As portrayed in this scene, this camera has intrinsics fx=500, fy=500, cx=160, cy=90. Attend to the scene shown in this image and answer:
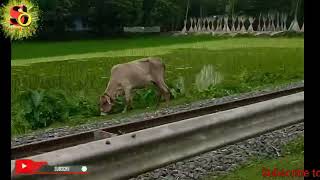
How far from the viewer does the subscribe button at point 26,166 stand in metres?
2.69

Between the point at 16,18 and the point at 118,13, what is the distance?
120 inches

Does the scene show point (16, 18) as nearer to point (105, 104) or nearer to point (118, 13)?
point (118, 13)

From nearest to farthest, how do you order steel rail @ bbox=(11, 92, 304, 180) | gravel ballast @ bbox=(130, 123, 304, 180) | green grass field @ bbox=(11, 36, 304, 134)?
steel rail @ bbox=(11, 92, 304, 180)
gravel ballast @ bbox=(130, 123, 304, 180)
green grass field @ bbox=(11, 36, 304, 134)

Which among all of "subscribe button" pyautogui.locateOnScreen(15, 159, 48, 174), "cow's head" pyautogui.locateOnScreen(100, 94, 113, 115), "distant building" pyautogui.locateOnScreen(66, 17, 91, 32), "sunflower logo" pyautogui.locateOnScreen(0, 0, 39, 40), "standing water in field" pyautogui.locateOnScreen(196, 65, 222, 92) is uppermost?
"distant building" pyautogui.locateOnScreen(66, 17, 91, 32)

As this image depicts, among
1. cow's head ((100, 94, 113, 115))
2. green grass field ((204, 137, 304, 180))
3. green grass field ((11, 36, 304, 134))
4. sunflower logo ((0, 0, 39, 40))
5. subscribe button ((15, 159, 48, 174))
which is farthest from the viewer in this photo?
cow's head ((100, 94, 113, 115))

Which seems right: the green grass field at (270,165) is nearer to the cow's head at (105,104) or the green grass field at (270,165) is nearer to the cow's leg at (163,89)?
the cow's head at (105,104)

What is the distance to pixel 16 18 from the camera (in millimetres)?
3572

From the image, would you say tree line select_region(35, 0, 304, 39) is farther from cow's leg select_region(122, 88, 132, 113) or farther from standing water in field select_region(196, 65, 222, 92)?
standing water in field select_region(196, 65, 222, 92)

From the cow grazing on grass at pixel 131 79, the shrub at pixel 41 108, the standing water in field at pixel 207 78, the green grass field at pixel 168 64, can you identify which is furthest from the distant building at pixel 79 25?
the standing water in field at pixel 207 78

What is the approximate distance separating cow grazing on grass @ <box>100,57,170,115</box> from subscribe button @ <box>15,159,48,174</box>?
16.2 feet

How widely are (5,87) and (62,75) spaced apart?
564 cm

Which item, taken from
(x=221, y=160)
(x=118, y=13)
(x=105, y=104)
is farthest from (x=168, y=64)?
(x=221, y=160)

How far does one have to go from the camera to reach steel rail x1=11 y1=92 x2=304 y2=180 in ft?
9.86

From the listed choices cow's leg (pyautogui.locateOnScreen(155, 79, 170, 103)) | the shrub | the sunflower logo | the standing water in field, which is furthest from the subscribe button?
the standing water in field
